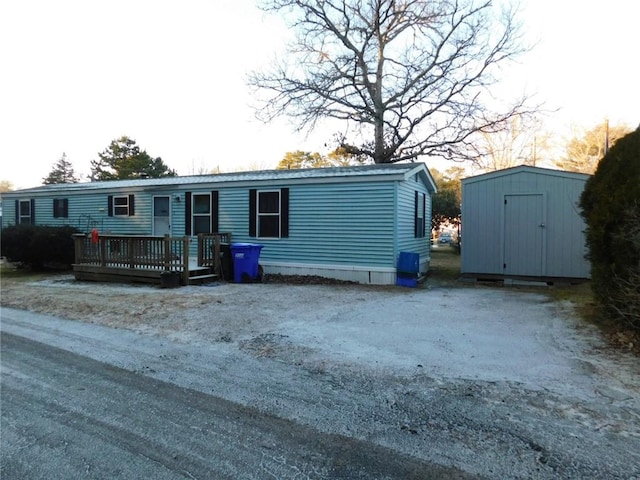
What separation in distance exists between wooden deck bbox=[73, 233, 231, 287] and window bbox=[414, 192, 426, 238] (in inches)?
214

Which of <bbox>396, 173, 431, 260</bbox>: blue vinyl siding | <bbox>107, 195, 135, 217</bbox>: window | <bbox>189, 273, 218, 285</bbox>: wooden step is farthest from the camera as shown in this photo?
<bbox>107, 195, 135, 217</bbox>: window

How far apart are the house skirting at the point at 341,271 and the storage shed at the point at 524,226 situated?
7.60 feet

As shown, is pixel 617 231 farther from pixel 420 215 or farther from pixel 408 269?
pixel 420 215

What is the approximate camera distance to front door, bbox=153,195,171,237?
12.8 m

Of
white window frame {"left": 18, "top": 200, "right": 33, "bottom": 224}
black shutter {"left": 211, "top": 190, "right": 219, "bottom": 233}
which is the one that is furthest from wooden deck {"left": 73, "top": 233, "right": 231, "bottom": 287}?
white window frame {"left": 18, "top": 200, "right": 33, "bottom": 224}

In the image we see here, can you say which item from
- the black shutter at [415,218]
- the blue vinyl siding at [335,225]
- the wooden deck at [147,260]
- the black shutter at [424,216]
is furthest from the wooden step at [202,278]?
the black shutter at [424,216]

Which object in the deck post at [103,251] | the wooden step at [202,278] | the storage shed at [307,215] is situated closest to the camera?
the wooden step at [202,278]

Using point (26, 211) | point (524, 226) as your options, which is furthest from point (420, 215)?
point (26, 211)

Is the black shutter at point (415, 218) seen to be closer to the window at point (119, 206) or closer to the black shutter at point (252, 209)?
the black shutter at point (252, 209)

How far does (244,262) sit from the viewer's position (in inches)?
397

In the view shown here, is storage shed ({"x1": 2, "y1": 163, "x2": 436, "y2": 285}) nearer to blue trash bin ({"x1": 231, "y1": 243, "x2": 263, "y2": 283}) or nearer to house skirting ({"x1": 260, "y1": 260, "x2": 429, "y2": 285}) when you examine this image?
house skirting ({"x1": 260, "y1": 260, "x2": 429, "y2": 285})

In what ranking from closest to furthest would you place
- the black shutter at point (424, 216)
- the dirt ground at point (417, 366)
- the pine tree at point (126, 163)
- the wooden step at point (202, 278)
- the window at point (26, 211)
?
1. the dirt ground at point (417, 366)
2. the wooden step at point (202, 278)
3. the black shutter at point (424, 216)
4. the window at point (26, 211)
5. the pine tree at point (126, 163)

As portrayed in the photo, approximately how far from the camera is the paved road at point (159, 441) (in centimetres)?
225

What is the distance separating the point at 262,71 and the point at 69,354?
18505 mm
